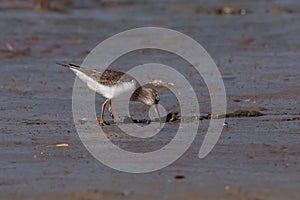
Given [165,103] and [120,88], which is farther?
[165,103]

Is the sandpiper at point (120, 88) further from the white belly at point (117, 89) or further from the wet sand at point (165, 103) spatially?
the wet sand at point (165, 103)

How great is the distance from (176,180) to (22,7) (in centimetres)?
1426

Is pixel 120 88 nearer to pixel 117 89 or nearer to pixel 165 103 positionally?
pixel 117 89

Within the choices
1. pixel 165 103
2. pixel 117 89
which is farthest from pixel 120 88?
pixel 165 103

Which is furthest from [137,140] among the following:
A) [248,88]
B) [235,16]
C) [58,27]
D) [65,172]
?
[235,16]

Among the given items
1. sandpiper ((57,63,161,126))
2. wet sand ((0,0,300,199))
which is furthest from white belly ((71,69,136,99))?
wet sand ((0,0,300,199))

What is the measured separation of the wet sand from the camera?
6141 millimetres

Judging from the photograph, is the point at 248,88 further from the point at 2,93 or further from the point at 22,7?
the point at 22,7

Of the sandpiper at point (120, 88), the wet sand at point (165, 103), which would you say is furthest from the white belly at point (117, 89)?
the wet sand at point (165, 103)

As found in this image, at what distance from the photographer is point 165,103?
9836 millimetres

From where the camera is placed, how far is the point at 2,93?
10.6 meters

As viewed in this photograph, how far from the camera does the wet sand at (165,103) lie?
614 centimetres

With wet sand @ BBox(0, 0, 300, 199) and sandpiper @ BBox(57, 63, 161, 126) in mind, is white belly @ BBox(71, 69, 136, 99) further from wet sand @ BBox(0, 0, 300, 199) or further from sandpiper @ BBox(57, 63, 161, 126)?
wet sand @ BBox(0, 0, 300, 199)

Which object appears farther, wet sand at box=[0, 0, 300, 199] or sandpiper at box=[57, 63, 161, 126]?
sandpiper at box=[57, 63, 161, 126]
